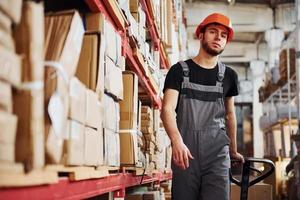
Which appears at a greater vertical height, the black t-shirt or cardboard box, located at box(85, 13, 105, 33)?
cardboard box, located at box(85, 13, 105, 33)

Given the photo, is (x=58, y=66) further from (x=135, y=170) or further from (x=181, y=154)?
(x=135, y=170)

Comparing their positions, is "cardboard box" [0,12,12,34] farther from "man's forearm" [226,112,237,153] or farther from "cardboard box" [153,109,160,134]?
"cardboard box" [153,109,160,134]

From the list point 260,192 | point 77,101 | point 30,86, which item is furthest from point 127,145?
point 260,192

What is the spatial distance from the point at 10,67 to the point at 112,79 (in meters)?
1.59

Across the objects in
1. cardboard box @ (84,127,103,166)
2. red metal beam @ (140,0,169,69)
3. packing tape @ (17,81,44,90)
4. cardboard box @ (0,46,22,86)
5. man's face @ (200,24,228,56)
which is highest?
red metal beam @ (140,0,169,69)

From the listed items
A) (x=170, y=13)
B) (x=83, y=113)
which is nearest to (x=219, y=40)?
(x=83, y=113)

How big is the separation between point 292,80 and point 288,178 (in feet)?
11.9

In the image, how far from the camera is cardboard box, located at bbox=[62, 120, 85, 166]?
6.61 feet

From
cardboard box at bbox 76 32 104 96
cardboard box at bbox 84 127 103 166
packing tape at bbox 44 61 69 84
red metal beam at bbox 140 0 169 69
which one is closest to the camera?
packing tape at bbox 44 61 69 84

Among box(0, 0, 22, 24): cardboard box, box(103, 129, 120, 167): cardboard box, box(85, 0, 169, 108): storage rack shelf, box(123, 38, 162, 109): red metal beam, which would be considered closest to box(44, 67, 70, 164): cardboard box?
box(0, 0, 22, 24): cardboard box

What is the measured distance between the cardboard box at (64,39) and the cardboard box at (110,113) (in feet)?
2.41

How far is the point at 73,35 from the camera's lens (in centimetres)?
215

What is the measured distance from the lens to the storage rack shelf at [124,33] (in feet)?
9.98

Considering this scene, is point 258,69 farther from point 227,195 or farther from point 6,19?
point 6,19
